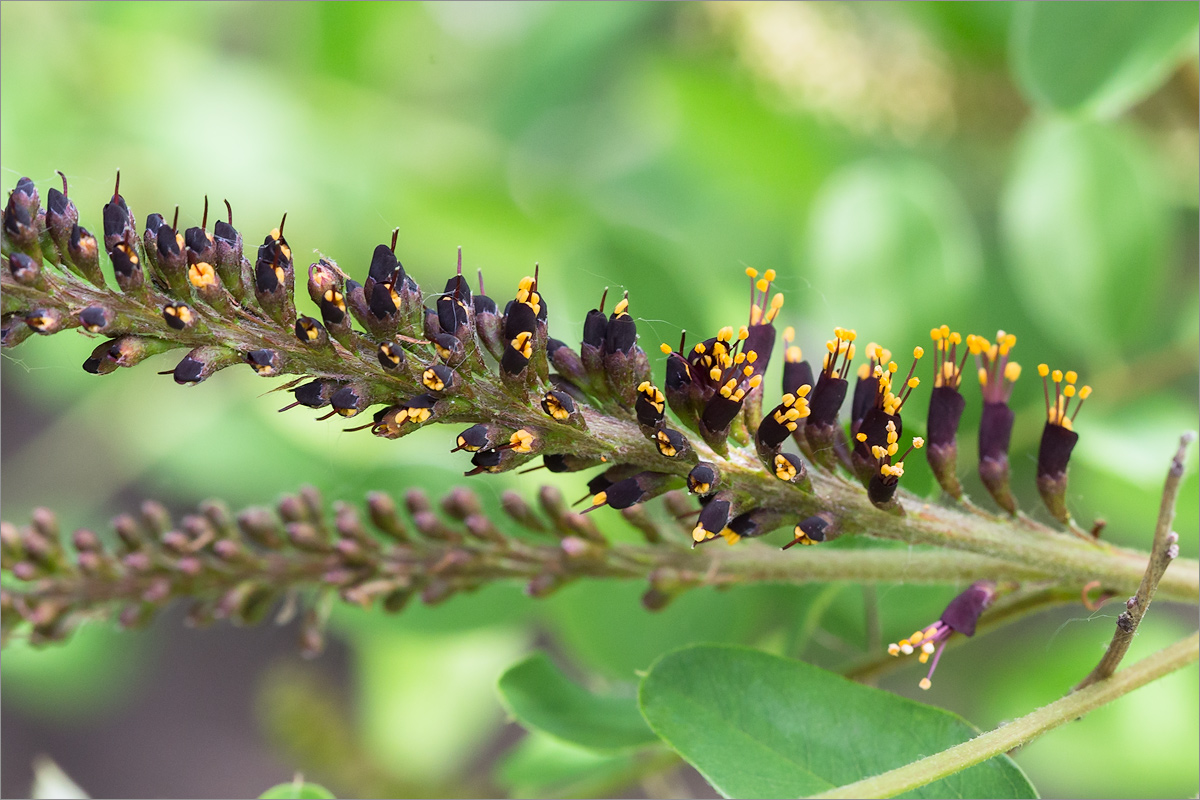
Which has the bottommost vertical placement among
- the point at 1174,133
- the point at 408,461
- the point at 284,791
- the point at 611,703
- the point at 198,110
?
the point at 284,791

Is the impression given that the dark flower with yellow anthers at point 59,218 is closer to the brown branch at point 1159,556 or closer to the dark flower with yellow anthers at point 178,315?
the dark flower with yellow anthers at point 178,315

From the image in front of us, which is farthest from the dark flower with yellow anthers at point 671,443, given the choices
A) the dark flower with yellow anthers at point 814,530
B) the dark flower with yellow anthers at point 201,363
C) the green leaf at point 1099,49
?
the green leaf at point 1099,49

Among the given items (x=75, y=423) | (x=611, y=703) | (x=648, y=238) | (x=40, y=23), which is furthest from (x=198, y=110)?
(x=611, y=703)

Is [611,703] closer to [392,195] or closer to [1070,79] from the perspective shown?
[1070,79]

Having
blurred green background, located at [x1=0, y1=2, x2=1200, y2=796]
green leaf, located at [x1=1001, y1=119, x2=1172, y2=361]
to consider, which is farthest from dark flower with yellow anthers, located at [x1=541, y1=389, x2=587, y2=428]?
green leaf, located at [x1=1001, y1=119, x2=1172, y2=361]

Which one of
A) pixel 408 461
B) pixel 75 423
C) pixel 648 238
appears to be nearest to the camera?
pixel 408 461

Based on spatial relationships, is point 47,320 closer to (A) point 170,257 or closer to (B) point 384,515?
(A) point 170,257
